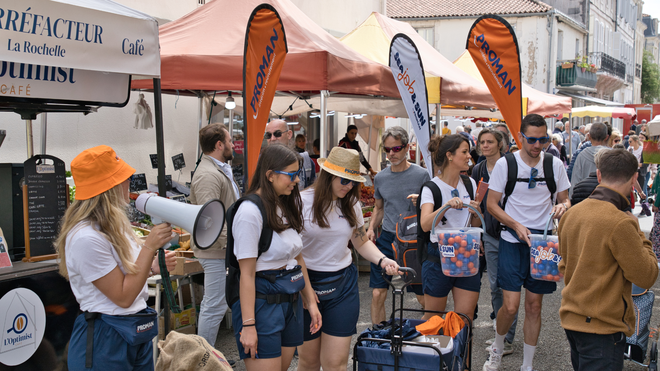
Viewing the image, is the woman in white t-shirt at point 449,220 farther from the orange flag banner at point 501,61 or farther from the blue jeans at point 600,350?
the orange flag banner at point 501,61

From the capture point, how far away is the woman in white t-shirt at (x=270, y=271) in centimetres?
269

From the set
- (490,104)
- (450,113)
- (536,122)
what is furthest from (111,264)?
(450,113)

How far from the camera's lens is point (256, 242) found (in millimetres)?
2705

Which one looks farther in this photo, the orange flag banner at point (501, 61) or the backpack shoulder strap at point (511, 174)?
the orange flag banner at point (501, 61)

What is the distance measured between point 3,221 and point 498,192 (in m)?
3.62

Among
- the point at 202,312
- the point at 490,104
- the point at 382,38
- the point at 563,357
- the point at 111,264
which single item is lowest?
the point at 563,357

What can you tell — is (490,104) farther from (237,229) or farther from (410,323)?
(237,229)

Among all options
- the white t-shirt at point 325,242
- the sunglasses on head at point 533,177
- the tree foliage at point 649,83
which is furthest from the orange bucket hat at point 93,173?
the tree foliage at point 649,83

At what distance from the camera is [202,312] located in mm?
4367

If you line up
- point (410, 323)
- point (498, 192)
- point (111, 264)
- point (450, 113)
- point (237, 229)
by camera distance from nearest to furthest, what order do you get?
point (111, 264) → point (237, 229) → point (410, 323) → point (498, 192) → point (450, 113)

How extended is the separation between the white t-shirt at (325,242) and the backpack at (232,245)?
508 millimetres

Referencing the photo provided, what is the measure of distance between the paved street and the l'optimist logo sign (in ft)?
5.37

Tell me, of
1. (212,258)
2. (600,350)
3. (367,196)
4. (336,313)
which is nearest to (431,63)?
(367,196)

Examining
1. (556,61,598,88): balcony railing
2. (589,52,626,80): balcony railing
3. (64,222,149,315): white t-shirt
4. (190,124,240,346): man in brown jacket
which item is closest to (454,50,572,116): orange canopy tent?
(190,124,240,346): man in brown jacket
